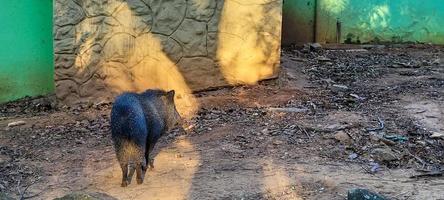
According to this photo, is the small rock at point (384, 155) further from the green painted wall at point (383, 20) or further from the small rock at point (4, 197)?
the green painted wall at point (383, 20)

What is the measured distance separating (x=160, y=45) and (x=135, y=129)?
8.62ft

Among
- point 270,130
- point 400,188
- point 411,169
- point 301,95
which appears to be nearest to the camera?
→ point 400,188

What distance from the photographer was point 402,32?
10789 millimetres

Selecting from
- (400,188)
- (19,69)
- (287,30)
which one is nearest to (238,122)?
(400,188)

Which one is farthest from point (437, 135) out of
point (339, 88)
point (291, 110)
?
point (339, 88)

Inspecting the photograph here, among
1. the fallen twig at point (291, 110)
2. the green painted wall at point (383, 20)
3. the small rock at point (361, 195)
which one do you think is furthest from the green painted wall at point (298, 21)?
the small rock at point (361, 195)

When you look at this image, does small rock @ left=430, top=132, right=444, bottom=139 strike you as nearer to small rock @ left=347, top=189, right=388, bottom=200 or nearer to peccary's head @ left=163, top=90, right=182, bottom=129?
small rock @ left=347, top=189, right=388, bottom=200

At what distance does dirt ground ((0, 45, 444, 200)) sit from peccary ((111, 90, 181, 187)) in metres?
0.17

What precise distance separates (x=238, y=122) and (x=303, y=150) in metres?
1.02

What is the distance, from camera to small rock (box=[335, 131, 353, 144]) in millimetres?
5949

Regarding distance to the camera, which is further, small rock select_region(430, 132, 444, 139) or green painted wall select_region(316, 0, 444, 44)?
green painted wall select_region(316, 0, 444, 44)

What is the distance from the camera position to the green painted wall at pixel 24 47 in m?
7.29

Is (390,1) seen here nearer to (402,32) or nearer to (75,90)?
(402,32)

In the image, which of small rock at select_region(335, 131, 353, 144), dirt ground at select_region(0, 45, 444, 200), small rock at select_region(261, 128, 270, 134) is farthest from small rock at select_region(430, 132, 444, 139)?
small rock at select_region(261, 128, 270, 134)
